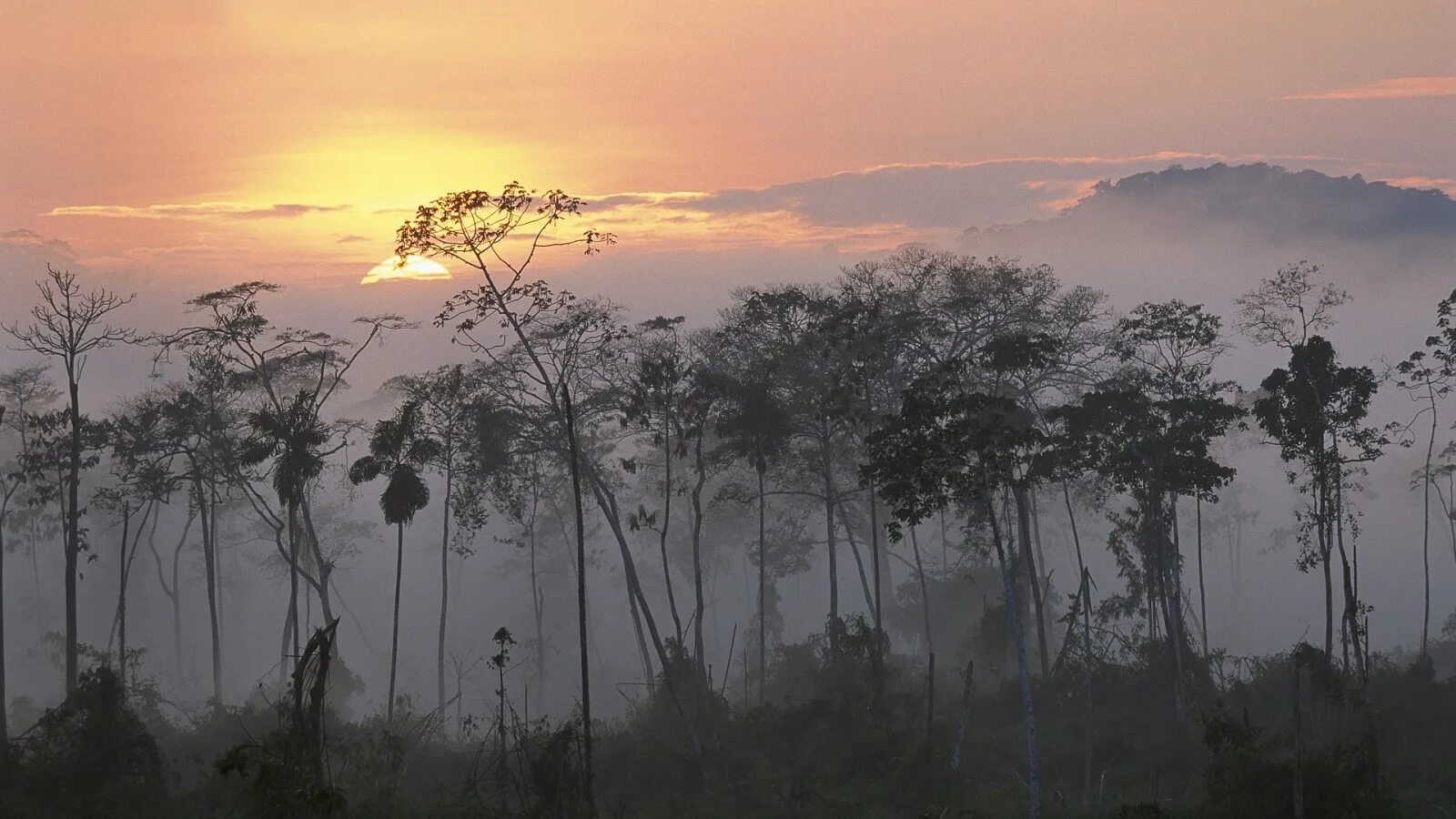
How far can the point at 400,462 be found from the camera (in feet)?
131

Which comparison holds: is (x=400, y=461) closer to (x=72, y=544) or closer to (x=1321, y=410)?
(x=72, y=544)

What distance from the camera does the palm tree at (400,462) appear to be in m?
36.7

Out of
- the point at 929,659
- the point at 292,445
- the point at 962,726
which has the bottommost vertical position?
the point at 962,726

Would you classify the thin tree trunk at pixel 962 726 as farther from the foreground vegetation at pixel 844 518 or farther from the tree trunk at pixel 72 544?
the tree trunk at pixel 72 544

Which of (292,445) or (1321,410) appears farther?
(292,445)

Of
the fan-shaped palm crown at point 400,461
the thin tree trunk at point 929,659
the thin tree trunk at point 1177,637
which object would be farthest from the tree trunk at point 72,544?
the thin tree trunk at point 1177,637

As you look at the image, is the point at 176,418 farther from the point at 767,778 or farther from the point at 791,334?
the point at 767,778

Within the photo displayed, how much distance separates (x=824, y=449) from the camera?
138 feet

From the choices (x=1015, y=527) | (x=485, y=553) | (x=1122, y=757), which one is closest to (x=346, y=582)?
(x=485, y=553)

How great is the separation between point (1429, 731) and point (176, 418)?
45980 mm

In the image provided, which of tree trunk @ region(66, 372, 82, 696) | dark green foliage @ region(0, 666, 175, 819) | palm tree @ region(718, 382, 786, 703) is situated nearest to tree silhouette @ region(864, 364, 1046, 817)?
palm tree @ region(718, 382, 786, 703)

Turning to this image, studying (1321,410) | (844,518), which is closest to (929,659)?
(844,518)

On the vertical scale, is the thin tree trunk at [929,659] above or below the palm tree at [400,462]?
below

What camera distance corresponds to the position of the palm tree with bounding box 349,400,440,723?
120ft
